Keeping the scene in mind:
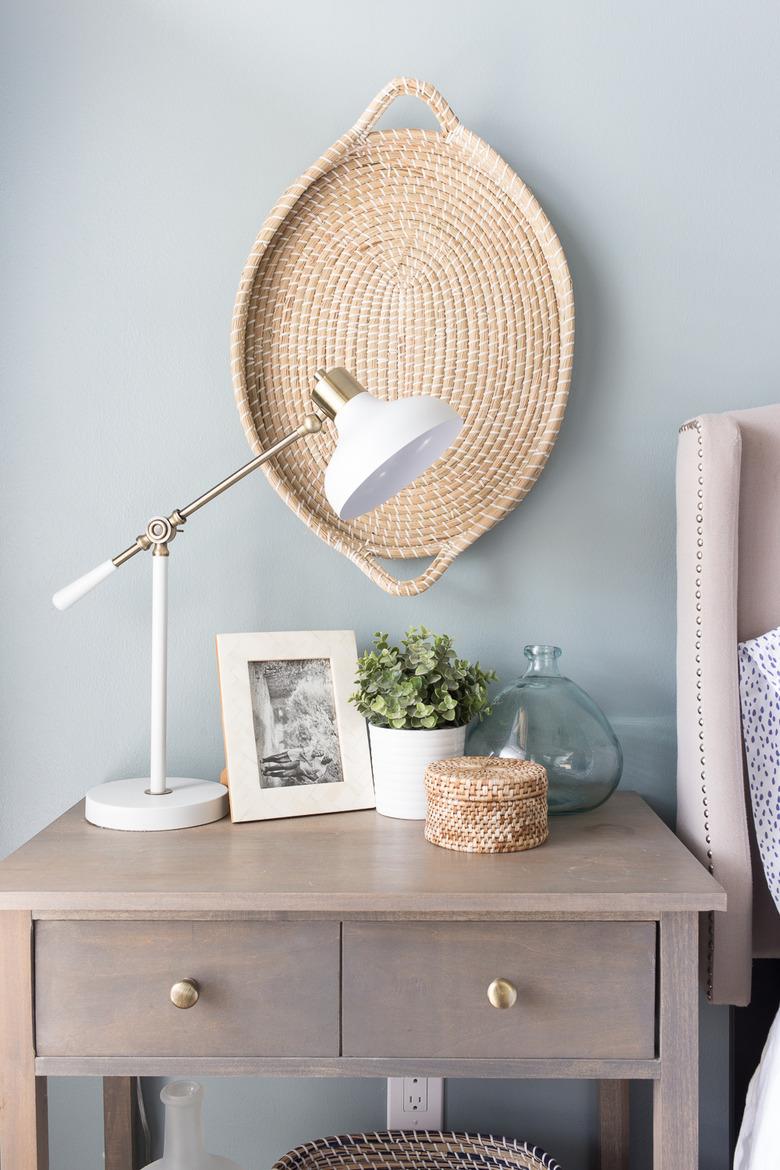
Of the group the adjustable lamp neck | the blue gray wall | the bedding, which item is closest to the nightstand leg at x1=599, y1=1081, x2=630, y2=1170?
the blue gray wall

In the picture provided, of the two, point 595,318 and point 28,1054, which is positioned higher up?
point 595,318

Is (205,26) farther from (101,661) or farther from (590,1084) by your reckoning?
(590,1084)

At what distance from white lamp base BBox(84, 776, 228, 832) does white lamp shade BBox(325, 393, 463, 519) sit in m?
0.42

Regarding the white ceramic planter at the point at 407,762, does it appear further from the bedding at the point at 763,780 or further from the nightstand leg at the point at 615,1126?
the nightstand leg at the point at 615,1126

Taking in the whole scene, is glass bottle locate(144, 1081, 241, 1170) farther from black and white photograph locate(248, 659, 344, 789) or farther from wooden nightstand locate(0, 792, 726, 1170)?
black and white photograph locate(248, 659, 344, 789)

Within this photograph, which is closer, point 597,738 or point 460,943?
point 460,943

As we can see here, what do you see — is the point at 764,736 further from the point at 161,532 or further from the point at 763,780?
the point at 161,532

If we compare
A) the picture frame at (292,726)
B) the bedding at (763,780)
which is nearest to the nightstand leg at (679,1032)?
the bedding at (763,780)

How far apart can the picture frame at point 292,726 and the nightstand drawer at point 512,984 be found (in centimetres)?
29

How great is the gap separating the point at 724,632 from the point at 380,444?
19.7 inches

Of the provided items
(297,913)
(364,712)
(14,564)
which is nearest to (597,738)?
(364,712)

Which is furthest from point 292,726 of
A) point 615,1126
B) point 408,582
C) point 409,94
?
point 409,94

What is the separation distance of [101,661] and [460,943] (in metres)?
0.73

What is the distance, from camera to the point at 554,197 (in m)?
1.48
